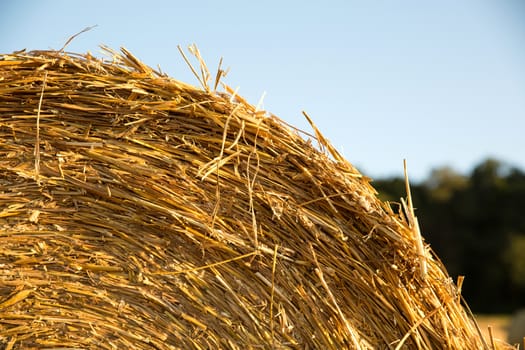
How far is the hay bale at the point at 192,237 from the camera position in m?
1.95

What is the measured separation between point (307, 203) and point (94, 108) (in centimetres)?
82

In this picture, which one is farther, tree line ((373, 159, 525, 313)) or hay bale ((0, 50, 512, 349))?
tree line ((373, 159, 525, 313))

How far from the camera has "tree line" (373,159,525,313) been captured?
16125mm

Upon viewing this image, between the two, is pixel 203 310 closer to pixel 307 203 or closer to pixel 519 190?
pixel 307 203

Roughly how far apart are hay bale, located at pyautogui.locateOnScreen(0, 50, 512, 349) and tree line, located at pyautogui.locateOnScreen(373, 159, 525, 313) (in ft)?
49.1

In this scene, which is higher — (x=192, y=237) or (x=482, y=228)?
(x=192, y=237)

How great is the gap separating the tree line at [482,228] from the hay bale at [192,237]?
1497 centimetres

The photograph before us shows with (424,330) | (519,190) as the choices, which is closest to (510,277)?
(519,190)

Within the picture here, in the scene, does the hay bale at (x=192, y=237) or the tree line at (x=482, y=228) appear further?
the tree line at (x=482, y=228)

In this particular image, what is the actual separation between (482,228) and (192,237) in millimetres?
17035

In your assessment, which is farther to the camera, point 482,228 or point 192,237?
point 482,228

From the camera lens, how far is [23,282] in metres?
1.96

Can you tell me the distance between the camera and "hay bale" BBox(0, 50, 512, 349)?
6.38ft

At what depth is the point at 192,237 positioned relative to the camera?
6.46 feet
